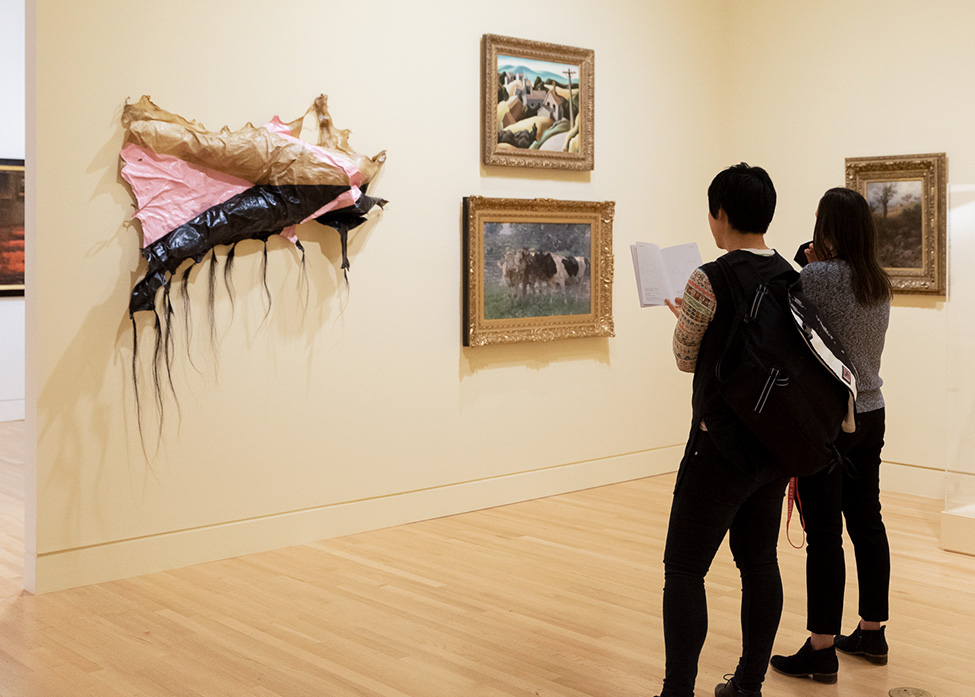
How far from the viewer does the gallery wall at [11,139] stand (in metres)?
9.48

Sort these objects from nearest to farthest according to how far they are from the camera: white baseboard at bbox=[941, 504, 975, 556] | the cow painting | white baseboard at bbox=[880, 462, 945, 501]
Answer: white baseboard at bbox=[941, 504, 975, 556] < the cow painting < white baseboard at bbox=[880, 462, 945, 501]

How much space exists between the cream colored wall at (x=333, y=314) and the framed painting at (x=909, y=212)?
1266 millimetres

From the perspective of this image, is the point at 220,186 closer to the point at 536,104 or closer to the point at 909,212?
the point at 536,104

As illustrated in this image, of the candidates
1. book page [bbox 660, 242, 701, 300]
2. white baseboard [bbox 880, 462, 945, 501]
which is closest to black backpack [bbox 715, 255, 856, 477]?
book page [bbox 660, 242, 701, 300]

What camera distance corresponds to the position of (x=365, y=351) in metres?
5.52

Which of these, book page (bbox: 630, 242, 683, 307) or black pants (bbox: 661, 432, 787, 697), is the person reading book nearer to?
black pants (bbox: 661, 432, 787, 697)

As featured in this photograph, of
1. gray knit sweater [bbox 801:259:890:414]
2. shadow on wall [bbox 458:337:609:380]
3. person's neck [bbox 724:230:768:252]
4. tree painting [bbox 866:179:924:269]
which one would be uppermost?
tree painting [bbox 866:179:924:269]

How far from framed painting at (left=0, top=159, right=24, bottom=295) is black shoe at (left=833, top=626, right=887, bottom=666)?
8.23 m

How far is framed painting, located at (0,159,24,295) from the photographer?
940 cm

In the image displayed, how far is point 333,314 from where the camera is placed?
5367 mm

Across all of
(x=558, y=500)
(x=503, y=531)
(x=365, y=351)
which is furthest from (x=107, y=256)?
(x=558, y=500)

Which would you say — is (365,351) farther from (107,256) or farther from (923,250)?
(923,250)

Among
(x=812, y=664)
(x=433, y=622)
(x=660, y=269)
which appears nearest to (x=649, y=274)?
(x=660, y=269)

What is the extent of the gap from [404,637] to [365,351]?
1949 mm
